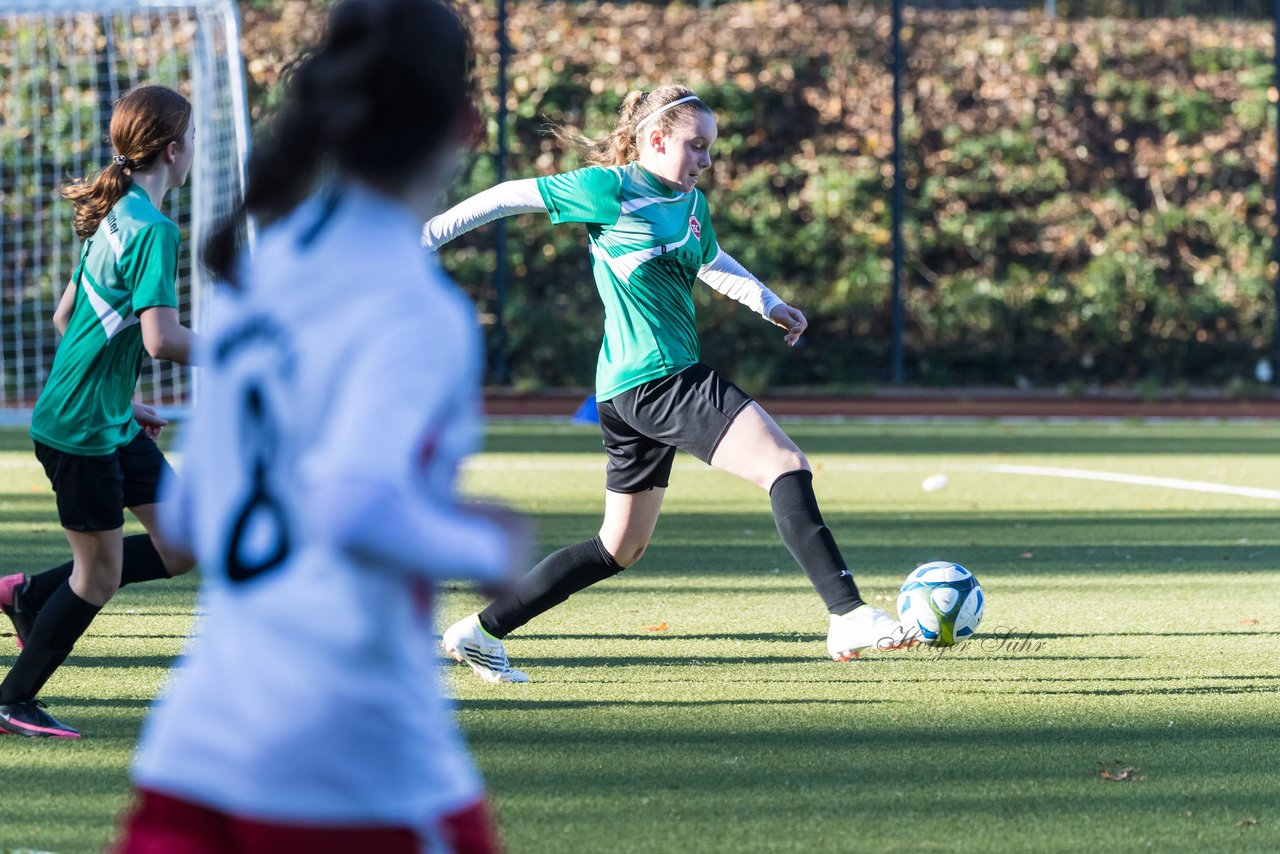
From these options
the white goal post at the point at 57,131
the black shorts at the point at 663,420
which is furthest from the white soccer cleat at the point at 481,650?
the white goal post at the point at 57,131

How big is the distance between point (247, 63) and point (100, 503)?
52.5ft

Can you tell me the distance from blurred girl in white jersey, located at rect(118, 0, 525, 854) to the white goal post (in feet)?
43.4

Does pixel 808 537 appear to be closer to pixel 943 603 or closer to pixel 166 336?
pixel 943 603

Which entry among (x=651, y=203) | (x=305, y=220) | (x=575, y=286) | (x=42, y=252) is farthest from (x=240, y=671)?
(x=575, y=286)

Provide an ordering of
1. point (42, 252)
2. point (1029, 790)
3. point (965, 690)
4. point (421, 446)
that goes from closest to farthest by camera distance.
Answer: point (421, 446)
point (1029, 790)
point (965, 690)
point (42, 252)

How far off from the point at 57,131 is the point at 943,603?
46.7 feet

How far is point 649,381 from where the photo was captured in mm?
4996

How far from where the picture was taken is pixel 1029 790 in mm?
3887

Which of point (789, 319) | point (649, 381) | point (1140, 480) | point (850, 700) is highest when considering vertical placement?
point (789, 319)

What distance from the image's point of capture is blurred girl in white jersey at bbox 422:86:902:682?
194 inches

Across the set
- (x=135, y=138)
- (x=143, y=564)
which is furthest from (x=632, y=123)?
(x=143, y=564)

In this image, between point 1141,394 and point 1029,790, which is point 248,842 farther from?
point 1141,394

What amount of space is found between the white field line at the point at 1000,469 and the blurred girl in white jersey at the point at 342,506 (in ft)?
30.7

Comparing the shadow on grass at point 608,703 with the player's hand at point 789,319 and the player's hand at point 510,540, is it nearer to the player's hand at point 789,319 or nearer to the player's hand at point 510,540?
the player's hand at point 789,319
